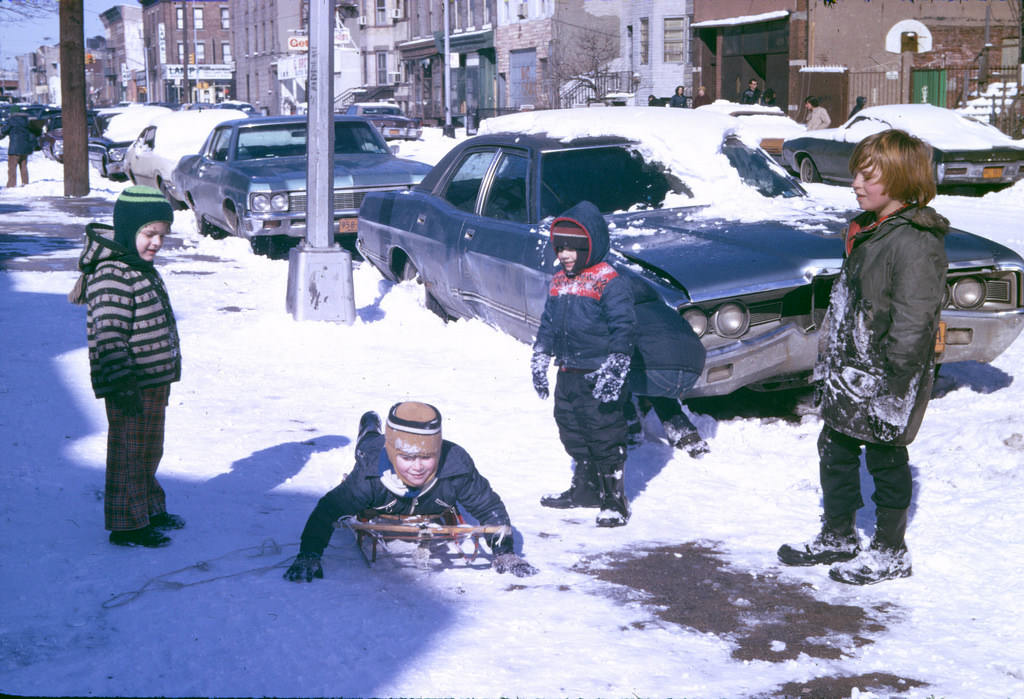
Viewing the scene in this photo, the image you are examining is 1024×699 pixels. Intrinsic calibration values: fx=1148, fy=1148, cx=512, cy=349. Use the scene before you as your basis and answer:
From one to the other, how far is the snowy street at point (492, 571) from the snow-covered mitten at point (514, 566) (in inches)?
1.8

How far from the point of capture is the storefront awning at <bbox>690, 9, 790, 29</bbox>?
122 ft

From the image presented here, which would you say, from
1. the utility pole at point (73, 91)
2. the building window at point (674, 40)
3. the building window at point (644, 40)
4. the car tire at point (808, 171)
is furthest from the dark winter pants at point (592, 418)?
the building window at point (644, 40)

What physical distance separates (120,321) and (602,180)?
347 centimetres

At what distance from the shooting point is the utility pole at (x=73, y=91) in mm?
21766

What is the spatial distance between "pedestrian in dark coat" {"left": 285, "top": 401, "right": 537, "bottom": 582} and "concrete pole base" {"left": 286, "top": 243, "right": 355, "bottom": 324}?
475cm

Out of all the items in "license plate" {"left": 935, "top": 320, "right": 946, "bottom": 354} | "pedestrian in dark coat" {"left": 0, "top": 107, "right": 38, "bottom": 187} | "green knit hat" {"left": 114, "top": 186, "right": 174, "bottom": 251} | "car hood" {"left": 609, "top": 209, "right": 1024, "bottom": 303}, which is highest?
"pedestrian in dark coat" {"left": 0, "top": 107, "right": 38, "bottom": 187}

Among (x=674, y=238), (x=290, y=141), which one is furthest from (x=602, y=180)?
(x=290, y=141)

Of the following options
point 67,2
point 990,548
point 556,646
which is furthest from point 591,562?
point 67,2

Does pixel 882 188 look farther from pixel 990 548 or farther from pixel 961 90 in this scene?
pixel 961 90

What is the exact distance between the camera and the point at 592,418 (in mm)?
4918

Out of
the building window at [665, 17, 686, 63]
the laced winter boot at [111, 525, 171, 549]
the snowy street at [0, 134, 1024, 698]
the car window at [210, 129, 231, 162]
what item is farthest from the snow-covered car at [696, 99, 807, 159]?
the laced winter boot at [111, 525, 171, 549]

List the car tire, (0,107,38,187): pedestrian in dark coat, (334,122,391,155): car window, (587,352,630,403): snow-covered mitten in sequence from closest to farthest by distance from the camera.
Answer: (587,352,630,403): snow-covered mitten, (334,122,391,155): car window, the car tire, (0,107,38,187): pedestrian in dark coat

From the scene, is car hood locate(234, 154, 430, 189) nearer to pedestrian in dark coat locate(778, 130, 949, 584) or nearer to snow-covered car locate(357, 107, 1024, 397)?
snow-covered car locate(357, 107, 1024, 397)

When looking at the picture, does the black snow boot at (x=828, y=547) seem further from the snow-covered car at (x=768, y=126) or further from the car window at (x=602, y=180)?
the snow-covered car at (x=768, y=126)
